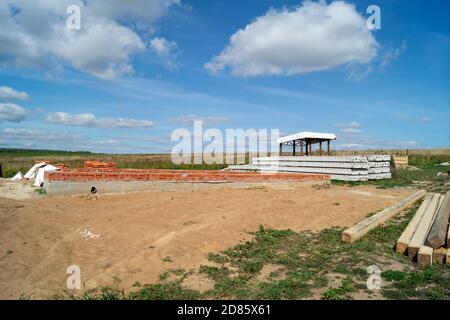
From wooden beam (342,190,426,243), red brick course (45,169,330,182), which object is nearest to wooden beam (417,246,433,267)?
wooden beam (342,190,426,243)

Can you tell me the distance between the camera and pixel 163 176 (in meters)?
13.3

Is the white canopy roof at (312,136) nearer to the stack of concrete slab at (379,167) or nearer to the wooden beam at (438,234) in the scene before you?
the stack of concrete slab at (379,167)

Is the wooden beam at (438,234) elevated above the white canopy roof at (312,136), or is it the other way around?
the white canopy roof at (312,136)

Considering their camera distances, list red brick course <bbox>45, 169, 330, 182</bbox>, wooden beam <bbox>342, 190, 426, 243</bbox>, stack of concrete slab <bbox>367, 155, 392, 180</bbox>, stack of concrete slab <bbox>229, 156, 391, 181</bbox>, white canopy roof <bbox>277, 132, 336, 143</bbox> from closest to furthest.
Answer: wooden beam <bbox>342, 190, 426, 243</bbox>
red brick course <bbox>45, 169, 330, 182</bbox>
stack of concrete slab <bbox>229, 156, 391, 181</bbox>
stack of concrete slab <bbox>367, 155, 392, 180</bbox>
white canopy roof <bbox>277, 132, 336, 143</bbox>

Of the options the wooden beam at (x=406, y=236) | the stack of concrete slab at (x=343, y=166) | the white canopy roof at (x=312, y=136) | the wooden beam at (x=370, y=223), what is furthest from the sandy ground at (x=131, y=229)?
the white canopy roof at (x=312, y=136)

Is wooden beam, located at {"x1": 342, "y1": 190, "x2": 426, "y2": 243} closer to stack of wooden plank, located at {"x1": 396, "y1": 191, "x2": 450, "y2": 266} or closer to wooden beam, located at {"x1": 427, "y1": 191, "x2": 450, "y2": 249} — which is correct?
stack of wooden plank, located at {"x1": 396, "y1": 191, "x2": 450, "y2": 266}

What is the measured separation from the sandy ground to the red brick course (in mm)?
878

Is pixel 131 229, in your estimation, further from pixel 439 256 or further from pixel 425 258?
pixel 439 256

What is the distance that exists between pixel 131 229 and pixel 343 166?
13.0 metres

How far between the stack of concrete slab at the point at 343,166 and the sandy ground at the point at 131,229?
5.36 metres

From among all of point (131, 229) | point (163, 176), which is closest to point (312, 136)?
point (163, 176)

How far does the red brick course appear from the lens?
38.7 feet

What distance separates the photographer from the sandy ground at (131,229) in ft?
16.6
